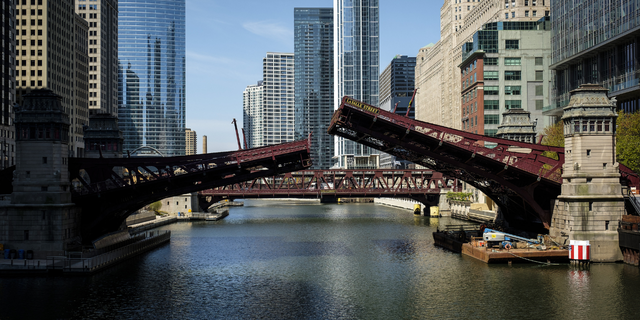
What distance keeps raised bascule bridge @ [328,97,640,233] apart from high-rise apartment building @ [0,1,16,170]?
72.9 meters

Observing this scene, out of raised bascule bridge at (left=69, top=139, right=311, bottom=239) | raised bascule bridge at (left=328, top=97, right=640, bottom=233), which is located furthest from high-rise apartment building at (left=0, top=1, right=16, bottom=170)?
raised bascule bridge at (left=328, top=97, right=640, bottom=233)

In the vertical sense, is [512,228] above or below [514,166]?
below

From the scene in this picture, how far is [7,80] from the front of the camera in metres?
109

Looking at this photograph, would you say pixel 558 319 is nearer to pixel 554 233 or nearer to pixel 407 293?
pixel 407 293

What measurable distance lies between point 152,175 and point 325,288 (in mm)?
22121

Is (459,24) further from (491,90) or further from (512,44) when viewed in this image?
(491,90)

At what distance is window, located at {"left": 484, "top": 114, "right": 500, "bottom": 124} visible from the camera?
116 m

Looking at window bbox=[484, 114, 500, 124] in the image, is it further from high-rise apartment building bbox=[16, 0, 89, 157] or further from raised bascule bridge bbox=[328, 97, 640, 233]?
high-rise apartment building bbox=[16, 0, 89, 157]

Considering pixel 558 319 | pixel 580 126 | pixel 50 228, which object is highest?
pixel 580 126

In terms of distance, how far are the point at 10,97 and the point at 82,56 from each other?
70.0m

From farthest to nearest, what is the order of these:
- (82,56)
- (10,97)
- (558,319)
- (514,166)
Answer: (82,56)
(10,97)
(514,166)
(558,319)

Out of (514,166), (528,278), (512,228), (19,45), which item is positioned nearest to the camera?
(528,278)

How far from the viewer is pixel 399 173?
11681 centimetres

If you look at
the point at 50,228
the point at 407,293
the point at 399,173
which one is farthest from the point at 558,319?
the point at 399,173
